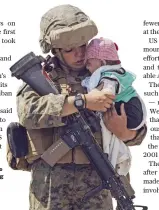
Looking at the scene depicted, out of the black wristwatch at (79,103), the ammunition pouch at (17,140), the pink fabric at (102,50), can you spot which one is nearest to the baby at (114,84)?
the pink fabric at (102,50)

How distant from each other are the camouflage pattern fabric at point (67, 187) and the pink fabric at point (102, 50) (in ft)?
1.62

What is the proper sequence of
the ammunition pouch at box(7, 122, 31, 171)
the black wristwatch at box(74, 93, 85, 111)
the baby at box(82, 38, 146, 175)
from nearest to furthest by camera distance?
the black wristwatch at box(74, 93, 85, 111), the baby at box(82, 38, 146, 175), the ammunition pouch at box(7, 122, 31, 171)

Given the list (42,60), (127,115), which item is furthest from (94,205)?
(42,60)

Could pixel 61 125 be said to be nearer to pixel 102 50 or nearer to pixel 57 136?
pixel 57 136

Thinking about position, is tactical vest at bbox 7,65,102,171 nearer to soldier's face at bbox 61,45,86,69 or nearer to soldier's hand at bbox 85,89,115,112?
soldier's face at bbox 61,45,86,69

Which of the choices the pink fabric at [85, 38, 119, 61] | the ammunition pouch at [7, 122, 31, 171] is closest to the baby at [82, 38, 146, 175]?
the pink fabric at [85, 38, 119, 61]

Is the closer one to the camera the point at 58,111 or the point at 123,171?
the point at 58,111

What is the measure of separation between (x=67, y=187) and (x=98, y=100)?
1.46ft

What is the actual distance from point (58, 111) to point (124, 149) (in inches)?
15.5

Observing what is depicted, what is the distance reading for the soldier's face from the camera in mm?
3939

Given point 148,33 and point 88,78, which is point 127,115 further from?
point 148,33

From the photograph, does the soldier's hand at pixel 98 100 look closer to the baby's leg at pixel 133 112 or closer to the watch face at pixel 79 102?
the watch face at pixel 79 102

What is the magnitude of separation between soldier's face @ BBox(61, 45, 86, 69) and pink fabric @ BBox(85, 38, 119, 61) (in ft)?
0.10

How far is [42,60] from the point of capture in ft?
13.1
